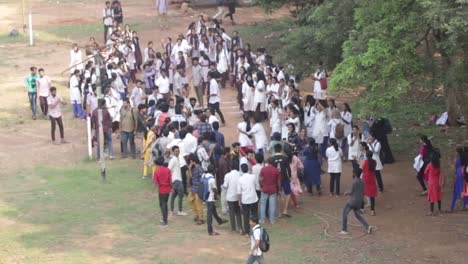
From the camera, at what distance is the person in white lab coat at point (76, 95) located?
27.4 meters

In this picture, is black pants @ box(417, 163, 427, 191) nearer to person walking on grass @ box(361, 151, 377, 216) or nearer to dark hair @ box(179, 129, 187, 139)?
person walking on grass @ box(361, 151, 377, 216)

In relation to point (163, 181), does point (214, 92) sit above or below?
above

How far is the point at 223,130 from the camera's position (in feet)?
86.0

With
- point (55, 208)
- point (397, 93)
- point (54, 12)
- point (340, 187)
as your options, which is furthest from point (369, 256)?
point (54, 12)

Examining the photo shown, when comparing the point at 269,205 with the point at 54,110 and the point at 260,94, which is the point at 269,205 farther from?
the point at 54,110

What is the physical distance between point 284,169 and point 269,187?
0.83 meters

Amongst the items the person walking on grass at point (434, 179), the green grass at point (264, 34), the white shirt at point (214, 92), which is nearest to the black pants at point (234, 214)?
the person walking on grass at point (434, 179)

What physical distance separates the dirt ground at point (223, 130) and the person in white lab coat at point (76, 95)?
334 mm

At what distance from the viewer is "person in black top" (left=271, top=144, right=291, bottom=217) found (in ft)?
62.2

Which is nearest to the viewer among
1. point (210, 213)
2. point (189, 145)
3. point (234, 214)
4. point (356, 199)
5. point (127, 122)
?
point (356, 199)

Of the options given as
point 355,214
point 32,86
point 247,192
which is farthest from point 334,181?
point 32,86

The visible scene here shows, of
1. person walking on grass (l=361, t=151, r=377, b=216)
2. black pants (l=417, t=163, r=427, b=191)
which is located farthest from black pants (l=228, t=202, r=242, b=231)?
black pants (l=417, t=163, r=427, b=191)

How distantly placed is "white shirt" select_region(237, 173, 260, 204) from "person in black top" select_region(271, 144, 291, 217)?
0.95 m

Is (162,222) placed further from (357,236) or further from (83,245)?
(357,236)
